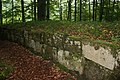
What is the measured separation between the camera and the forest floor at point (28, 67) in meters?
6.46

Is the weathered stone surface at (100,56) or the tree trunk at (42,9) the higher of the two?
the tree trunk at (42,9)

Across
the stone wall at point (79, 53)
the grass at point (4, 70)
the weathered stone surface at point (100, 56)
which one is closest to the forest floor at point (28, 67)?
the grass at point (4, 70)

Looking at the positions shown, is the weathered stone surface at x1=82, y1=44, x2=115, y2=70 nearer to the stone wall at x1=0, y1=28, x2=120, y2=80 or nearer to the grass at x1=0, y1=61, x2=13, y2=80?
the stone wall at x1=0, y1=28, x2=120, y2=80

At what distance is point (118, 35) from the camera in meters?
5.99

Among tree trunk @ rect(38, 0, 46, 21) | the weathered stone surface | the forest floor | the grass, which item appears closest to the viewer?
the weathered stone surface

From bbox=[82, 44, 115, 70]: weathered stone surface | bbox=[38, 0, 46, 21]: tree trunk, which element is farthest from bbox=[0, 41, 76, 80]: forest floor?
bbox=[38, 0, 46, 21]: tree trunk

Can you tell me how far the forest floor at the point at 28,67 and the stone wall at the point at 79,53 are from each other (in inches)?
12.8

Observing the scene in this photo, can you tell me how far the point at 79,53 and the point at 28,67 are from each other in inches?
97.4

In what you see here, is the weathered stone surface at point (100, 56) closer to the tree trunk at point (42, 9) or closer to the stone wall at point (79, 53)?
the stone wall at point (79, 53)

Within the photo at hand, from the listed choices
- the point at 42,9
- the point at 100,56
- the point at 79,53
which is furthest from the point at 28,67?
the point at 42,9

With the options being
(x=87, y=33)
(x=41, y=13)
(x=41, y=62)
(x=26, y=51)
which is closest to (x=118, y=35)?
(x=87, y=33)

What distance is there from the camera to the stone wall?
4613 millimetres

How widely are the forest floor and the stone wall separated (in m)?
0.33

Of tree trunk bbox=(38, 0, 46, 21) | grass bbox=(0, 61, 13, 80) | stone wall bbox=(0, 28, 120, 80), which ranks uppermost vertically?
tree trunk bbox=(38, 0, 46, 21)
